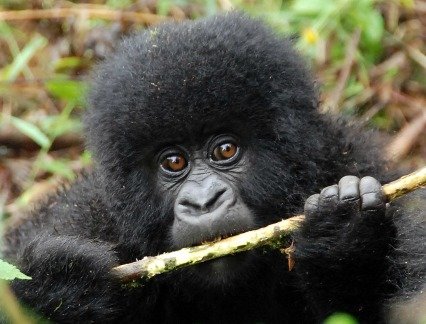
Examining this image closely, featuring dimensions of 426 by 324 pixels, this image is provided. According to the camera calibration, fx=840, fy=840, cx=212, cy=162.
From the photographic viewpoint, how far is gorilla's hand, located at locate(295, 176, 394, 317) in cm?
392

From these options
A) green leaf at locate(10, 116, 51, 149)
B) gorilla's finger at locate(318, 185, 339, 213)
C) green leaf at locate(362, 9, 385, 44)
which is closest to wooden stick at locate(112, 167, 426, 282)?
gorilla's finger at locate(318, 185, 339, 213)

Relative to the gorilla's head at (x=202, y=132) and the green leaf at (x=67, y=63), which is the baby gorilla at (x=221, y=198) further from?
the green leaf at (x=67, y=63)

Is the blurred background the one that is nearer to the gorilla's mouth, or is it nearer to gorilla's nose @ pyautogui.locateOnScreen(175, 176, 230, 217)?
gorilla's nose @ pyautogui.locateOnScreen(175, 176, 230, 217)

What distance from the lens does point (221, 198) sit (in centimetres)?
418

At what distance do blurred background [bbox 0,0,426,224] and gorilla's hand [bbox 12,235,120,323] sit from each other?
2536 mm

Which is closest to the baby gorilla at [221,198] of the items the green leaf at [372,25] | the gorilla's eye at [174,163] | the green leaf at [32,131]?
the gorilla's eye at [174,163]

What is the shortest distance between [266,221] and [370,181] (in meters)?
0.73

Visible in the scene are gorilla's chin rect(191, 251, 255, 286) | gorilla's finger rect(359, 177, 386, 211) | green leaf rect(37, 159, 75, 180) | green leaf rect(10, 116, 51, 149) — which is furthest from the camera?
green leaf rect(37, 159, 75, 180)

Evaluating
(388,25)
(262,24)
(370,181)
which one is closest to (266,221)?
(370,181)

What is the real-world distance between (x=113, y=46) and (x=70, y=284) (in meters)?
3.08

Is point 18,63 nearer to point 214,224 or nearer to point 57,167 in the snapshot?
point 57,167

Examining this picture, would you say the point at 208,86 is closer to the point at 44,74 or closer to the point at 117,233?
the point at 117,233

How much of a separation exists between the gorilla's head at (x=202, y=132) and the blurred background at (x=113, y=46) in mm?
2175

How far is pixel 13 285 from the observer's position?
13.7 ft
